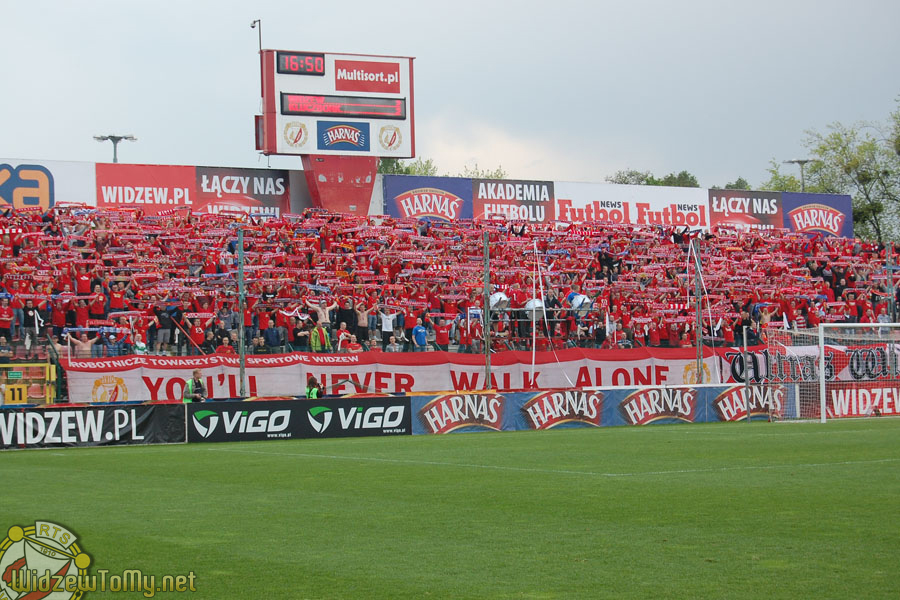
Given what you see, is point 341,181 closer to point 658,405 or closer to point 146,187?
point 146,187

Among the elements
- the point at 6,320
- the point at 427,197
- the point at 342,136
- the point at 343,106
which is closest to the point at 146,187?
the point at 342,136

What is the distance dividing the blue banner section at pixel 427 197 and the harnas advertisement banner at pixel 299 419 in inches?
832

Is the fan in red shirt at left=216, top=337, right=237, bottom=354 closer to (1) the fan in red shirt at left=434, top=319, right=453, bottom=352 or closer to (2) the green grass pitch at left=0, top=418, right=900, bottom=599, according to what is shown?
(1) the fan in red shirt at left=434, top=319, right=453, bottom=352

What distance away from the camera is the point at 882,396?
3169cm

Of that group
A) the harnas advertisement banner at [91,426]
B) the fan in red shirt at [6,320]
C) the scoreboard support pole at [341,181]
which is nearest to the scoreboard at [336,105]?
the scoreboard support pole at [341,181]

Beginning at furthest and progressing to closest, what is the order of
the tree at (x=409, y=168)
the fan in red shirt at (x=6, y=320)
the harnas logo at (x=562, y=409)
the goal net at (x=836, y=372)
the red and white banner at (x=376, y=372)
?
the tree at (x=409, y=168) < the goal net at (x=836, y=372) < the fan in red shirt at (x=6, y=320) < the harnas logo at (x=562, y=409) < the red and white banner at (x=376, y=372)

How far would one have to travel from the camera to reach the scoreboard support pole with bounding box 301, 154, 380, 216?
4566 centimetres

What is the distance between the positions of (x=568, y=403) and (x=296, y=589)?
2228 centimetres

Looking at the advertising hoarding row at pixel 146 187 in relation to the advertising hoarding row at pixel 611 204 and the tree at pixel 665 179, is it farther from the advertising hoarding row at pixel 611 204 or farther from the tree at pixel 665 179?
the tree at pixel 665 179

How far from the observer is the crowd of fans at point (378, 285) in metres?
32.5

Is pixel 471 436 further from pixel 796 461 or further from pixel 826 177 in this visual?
pixel 826 177

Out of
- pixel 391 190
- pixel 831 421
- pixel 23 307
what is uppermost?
pixel 391 190

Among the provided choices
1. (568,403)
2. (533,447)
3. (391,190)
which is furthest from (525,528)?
(391,190)

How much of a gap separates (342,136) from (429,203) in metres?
5.43
